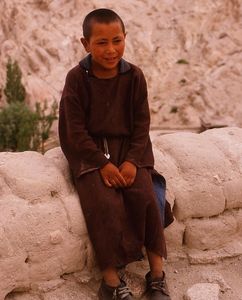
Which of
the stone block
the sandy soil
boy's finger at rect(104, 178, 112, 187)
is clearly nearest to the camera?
boy's finger at rect(104, 178, 112, 187)

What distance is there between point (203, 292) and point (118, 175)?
67cm

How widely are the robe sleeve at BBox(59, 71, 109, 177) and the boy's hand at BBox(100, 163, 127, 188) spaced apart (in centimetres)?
3

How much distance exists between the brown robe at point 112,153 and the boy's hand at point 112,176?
2cm

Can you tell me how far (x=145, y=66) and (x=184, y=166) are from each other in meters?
8.56

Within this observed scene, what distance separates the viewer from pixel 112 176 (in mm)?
2125

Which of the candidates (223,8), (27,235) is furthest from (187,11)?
(27,235)

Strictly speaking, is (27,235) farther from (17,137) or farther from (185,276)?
(17,137)

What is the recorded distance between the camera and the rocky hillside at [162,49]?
10039mm

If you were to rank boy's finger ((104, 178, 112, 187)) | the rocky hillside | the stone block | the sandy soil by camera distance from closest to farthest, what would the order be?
1. boy's finger ((104, 178, 112, 187))
2. the sandy soil
3. the stone block
4. the rocky hillside

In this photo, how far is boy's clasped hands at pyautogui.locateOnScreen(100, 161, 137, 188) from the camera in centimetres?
212

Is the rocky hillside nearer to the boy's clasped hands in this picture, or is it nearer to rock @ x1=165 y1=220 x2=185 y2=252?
rock @ x1=165 y1=220 x2=185 y2=252

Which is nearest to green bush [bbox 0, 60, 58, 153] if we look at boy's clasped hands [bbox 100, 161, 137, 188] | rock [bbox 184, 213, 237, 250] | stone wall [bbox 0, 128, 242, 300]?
stone wall [bbox 0, 128, 242, 300]

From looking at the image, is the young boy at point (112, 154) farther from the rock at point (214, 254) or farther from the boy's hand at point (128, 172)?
the rock at point (214, 254)

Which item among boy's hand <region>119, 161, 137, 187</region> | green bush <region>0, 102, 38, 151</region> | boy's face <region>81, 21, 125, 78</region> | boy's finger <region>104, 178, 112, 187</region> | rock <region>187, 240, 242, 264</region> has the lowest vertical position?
green bush <region>0, 102, 38, 151</region>
